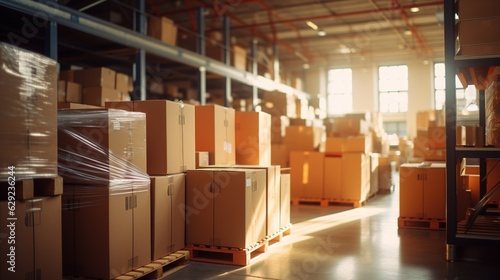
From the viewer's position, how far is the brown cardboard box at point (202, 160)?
5633 millimetres

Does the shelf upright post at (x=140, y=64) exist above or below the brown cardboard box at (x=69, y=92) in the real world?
above

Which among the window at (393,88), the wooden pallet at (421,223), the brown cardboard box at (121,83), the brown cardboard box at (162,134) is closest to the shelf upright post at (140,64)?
the brown cardboard box at (121,83)

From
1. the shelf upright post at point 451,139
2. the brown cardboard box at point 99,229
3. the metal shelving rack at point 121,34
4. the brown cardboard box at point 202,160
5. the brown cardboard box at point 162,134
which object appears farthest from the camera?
the metal shelving rack at point 121,34

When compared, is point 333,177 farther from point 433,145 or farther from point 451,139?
point 451,139

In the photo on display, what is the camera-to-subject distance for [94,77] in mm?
8000

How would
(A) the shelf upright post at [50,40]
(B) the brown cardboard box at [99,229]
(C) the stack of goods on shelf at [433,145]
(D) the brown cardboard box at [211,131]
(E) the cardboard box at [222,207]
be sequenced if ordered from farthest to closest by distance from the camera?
(C) the stack of goods on shelf at [433,145] → (A) the shelf upright post at [50,40] → (D) the brown cardboard box at [211,131] → (E) the cardboard box at [222,207] → (B) the brown cardboard box at [99,229]

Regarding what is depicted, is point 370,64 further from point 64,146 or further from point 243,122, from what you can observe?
point 64,146

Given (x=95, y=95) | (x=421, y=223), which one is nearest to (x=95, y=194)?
(x=95, y=95)

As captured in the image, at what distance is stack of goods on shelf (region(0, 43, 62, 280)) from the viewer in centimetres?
306

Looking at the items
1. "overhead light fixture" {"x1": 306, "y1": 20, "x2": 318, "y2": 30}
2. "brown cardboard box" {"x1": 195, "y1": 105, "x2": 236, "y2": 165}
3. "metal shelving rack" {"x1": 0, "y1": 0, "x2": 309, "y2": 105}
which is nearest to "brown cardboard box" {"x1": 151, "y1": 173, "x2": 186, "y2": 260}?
"brown cardboard box" {"x1": 195, "y1": 105, "x2": 236, "y2": 165}

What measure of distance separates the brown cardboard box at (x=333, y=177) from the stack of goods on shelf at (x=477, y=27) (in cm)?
445

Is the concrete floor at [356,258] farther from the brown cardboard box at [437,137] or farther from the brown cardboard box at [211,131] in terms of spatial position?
the brown cardboard box at [437,137]

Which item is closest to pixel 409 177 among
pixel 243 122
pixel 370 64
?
pixel 243 122

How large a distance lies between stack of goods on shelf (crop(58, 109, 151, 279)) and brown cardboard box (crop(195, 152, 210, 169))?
1.63 m
